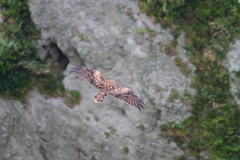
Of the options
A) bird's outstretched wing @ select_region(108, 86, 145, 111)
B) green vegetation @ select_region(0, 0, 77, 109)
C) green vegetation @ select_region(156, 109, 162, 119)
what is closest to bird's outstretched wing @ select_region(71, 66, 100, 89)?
bird's outstretched wing @ select_region(108, 86, 145, 111)

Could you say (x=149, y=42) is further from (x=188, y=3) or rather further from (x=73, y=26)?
(x=73, y=26)

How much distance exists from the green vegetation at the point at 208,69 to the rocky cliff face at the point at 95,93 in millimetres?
287

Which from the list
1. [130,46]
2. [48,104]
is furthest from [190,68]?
A: [48,104]

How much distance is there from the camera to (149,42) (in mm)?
8508

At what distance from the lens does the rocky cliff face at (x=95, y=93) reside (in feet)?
27.3

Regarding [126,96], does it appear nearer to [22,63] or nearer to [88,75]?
[88,75]

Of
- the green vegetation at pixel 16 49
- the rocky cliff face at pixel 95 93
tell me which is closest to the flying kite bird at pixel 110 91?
the rocky cliff face at pixel 95 93

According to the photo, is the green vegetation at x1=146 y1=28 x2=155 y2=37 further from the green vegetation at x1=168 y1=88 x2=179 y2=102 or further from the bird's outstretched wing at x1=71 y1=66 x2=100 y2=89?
the bird's outstretched wing at x1=71 y1=66 x2=100 y2=89

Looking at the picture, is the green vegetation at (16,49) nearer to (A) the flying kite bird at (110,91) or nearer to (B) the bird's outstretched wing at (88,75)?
(B) the bird's outstretched wing at (88,75)

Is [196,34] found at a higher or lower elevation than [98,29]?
higher

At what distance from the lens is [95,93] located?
880 cm

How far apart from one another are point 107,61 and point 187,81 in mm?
2134

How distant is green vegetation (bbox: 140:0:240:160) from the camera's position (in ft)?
→ 26.5

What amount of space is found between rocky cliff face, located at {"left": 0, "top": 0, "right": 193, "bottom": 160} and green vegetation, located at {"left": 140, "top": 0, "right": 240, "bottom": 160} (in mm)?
287
